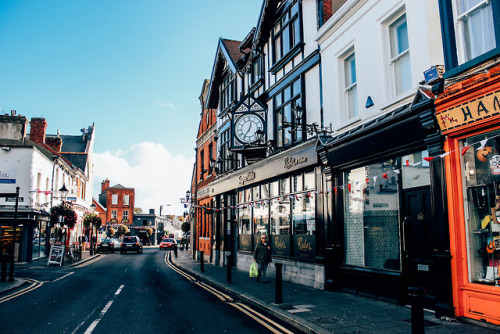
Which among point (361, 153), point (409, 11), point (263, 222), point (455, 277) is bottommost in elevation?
→ point (455, 277)

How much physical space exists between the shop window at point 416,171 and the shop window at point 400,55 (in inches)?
67.9

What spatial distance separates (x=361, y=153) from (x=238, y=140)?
22.9 ft

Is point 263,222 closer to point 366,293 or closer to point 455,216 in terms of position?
point 366,293

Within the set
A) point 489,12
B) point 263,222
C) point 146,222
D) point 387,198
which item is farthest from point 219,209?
point 146,222

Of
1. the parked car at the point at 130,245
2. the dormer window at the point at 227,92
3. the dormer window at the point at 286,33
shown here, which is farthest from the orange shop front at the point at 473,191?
the parked car at the point at 130,245

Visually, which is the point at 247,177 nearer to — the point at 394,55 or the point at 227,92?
the point at 227,92

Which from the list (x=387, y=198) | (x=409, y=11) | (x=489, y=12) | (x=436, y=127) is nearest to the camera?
(x=489, y=12)

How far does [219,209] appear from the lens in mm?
22953

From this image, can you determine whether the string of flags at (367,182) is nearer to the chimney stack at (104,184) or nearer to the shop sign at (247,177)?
the shop sign at (247,177)

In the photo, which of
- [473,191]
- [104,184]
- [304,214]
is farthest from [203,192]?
[104,184]

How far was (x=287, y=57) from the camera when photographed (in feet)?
50.3

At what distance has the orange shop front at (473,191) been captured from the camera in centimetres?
696

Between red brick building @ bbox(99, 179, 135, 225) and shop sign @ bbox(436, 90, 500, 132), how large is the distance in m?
71.5

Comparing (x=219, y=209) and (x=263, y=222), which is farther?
(x=219, y=209)
